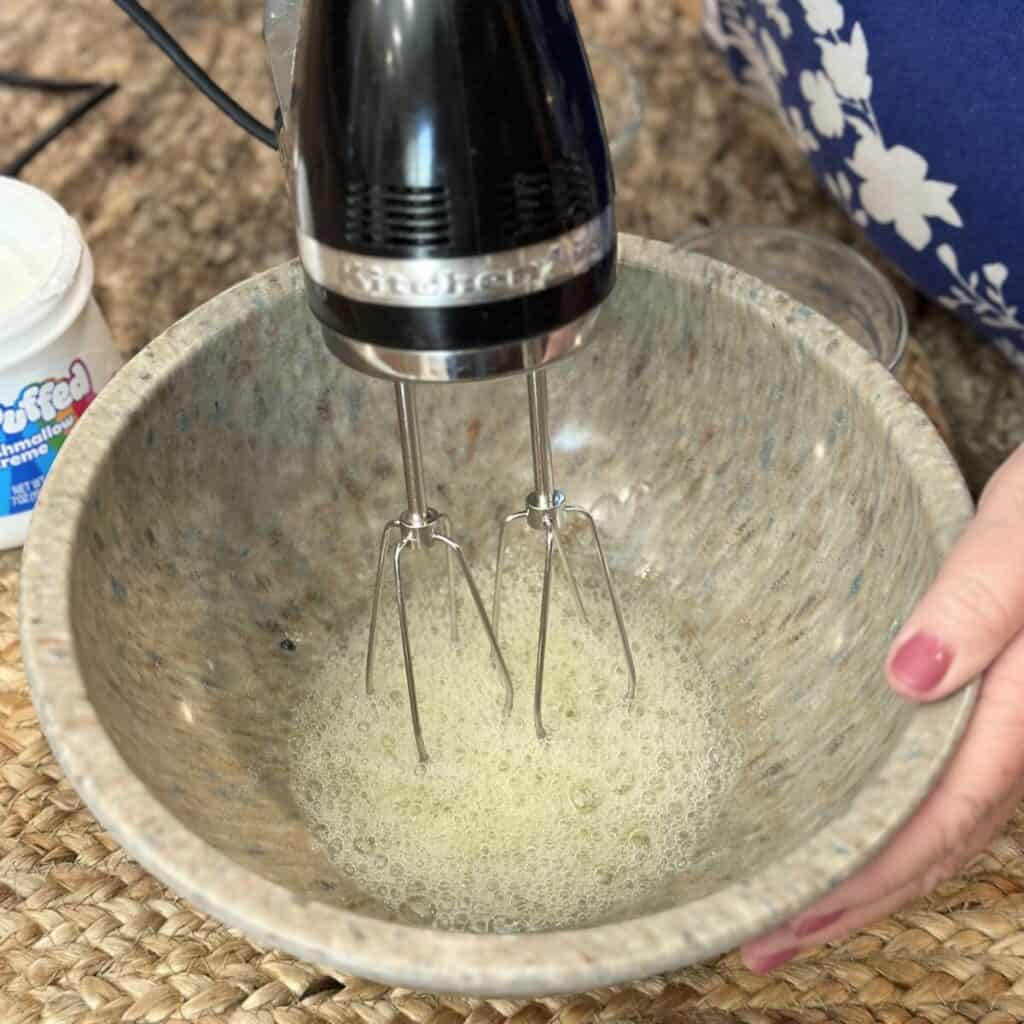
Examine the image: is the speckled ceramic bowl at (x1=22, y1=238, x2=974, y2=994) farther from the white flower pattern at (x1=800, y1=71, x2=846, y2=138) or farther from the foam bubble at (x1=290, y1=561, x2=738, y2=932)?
the white flower pattern at (x1=800, y1=71, x2=846, y2=138)

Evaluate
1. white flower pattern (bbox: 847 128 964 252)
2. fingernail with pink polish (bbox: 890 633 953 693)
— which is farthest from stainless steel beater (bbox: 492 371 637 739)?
white flower pattern (bbox: 847 128 964 252)

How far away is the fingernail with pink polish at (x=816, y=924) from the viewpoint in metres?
0.36

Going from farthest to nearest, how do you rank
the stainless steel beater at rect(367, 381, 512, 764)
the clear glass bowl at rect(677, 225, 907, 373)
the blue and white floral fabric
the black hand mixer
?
the clear glass bowl at rect(677, 225, 907, 373) < the blue and white floral fabric < the stainless steel beater at rect(367, 381, 512, 764) < the black hand mixer

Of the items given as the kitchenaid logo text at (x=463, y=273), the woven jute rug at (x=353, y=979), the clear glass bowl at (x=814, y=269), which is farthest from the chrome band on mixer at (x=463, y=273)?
the clear glass bowl at (x=814, y=269)

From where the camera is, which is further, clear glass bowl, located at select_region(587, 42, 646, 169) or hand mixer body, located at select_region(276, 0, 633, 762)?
clear glass bowl, located at select_region(587, 42, 646, 169)

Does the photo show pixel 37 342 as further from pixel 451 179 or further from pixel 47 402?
pixel 451 179

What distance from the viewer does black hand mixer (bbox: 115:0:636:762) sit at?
31 cm

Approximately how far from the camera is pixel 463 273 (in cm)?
→ 31

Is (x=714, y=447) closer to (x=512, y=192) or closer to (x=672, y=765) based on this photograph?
(x=672, y=765)

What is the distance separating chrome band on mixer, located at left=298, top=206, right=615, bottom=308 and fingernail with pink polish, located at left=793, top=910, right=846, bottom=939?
0.58ft

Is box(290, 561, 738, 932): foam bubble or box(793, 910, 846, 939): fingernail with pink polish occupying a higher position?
box(793, 910, 846, 939): fingernail with pink polish

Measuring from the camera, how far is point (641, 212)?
0.75 metres

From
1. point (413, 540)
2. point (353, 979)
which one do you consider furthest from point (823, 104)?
point (353, 979)

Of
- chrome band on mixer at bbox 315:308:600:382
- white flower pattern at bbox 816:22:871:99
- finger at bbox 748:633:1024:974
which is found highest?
chrome band on mixer at bbox 315:308:600:382
